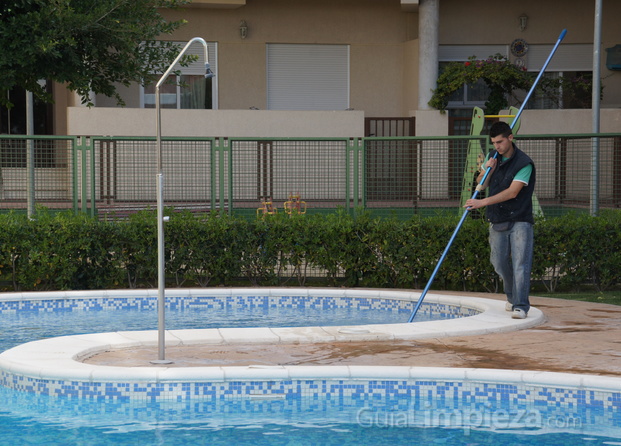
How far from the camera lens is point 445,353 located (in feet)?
21.6

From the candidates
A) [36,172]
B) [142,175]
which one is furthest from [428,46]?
[36,172]

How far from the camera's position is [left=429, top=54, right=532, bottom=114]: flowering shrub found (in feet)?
70.7

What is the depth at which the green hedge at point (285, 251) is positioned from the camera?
1063cm

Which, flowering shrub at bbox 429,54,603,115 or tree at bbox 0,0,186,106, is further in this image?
flowering shrub at bbox 429,54,603,115

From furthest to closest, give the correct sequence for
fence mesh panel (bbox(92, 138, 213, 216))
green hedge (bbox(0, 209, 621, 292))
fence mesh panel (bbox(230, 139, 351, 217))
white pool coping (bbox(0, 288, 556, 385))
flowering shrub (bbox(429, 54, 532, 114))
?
flowering shrub (bbox(429, 54, 532, 114)) < fence mesh panel (bbox(230, 139, 351, 217)) < fence mesh panel (bbox(92, 138, 213, 216)) < green hedge (bbox(0, 209, 621, 292)) < white pool coping (bbox(0, 288, 556, 385))

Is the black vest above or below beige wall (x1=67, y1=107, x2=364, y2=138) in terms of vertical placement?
below

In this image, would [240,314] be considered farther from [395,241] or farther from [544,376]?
[544,376]

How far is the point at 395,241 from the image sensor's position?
35.8 ft

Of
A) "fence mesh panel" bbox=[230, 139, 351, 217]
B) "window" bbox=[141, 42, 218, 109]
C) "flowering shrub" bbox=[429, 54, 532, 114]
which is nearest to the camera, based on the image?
"fence mesh panel" bbox=[230, 139, 351, 217]

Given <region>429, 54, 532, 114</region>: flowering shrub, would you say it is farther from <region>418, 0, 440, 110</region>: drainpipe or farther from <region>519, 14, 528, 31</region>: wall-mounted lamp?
<region>519, 14, 528, 31</region>: wall-mounted lamp

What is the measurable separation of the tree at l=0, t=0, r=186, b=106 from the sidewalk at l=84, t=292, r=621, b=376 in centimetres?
569

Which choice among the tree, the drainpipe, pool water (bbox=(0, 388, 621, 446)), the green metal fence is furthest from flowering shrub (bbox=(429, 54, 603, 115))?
pool water (bbox=(0, 388, 621, 446))

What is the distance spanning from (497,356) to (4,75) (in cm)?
794

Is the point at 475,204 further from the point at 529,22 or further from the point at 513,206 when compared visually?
the point at 529,22
